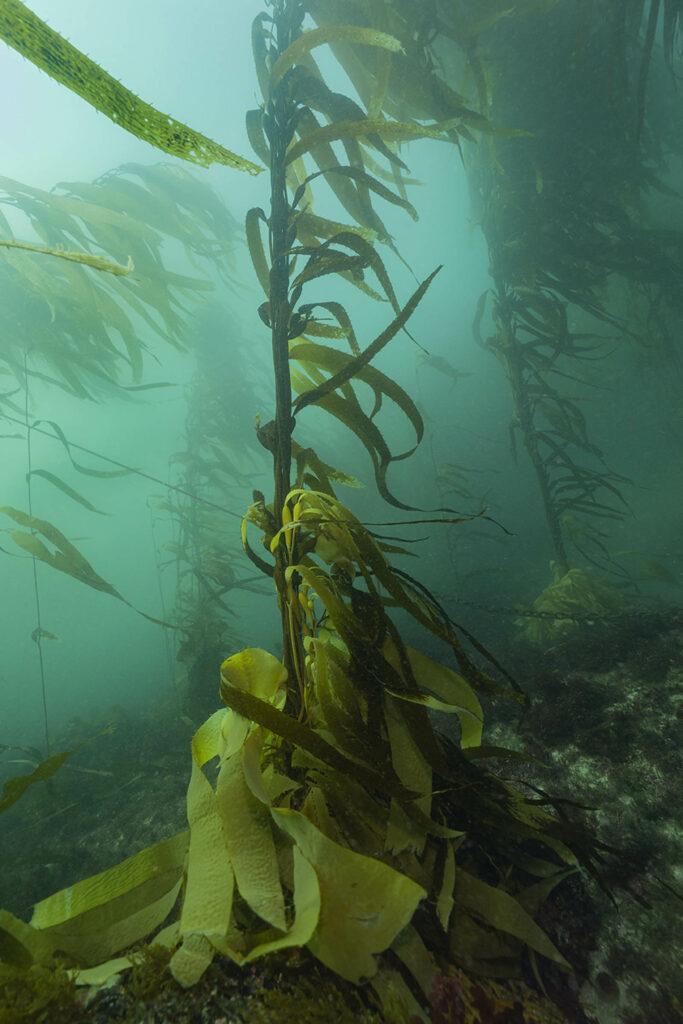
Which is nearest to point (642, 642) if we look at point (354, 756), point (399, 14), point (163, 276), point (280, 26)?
point (354, 756)

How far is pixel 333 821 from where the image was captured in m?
0.70

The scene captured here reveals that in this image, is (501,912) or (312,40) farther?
(312,40)

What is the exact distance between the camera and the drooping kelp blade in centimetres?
55

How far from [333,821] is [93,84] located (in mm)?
1266

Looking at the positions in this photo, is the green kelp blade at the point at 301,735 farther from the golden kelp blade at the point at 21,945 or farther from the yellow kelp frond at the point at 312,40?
the yellow kelp frond at the point at 312,40

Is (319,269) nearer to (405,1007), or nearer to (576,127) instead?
(405,1007)

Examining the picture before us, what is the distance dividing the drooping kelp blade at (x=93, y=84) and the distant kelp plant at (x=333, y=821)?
18.2 inches

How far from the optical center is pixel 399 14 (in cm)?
202

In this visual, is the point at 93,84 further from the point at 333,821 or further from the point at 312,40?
the point at 333,821

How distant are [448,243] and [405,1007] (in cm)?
4425

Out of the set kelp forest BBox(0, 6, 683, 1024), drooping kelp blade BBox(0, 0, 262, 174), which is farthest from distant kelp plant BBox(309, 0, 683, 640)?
drooping kelp blade BBox(0, 0, 262, 174)

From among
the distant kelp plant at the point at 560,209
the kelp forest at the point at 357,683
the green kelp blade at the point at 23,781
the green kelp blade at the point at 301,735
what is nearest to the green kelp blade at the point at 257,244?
the kelp forest at the point at 357,683

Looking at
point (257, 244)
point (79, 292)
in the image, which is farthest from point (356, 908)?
point (79, 292)

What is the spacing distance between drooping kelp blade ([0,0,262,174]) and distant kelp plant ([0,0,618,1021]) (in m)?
0.46
